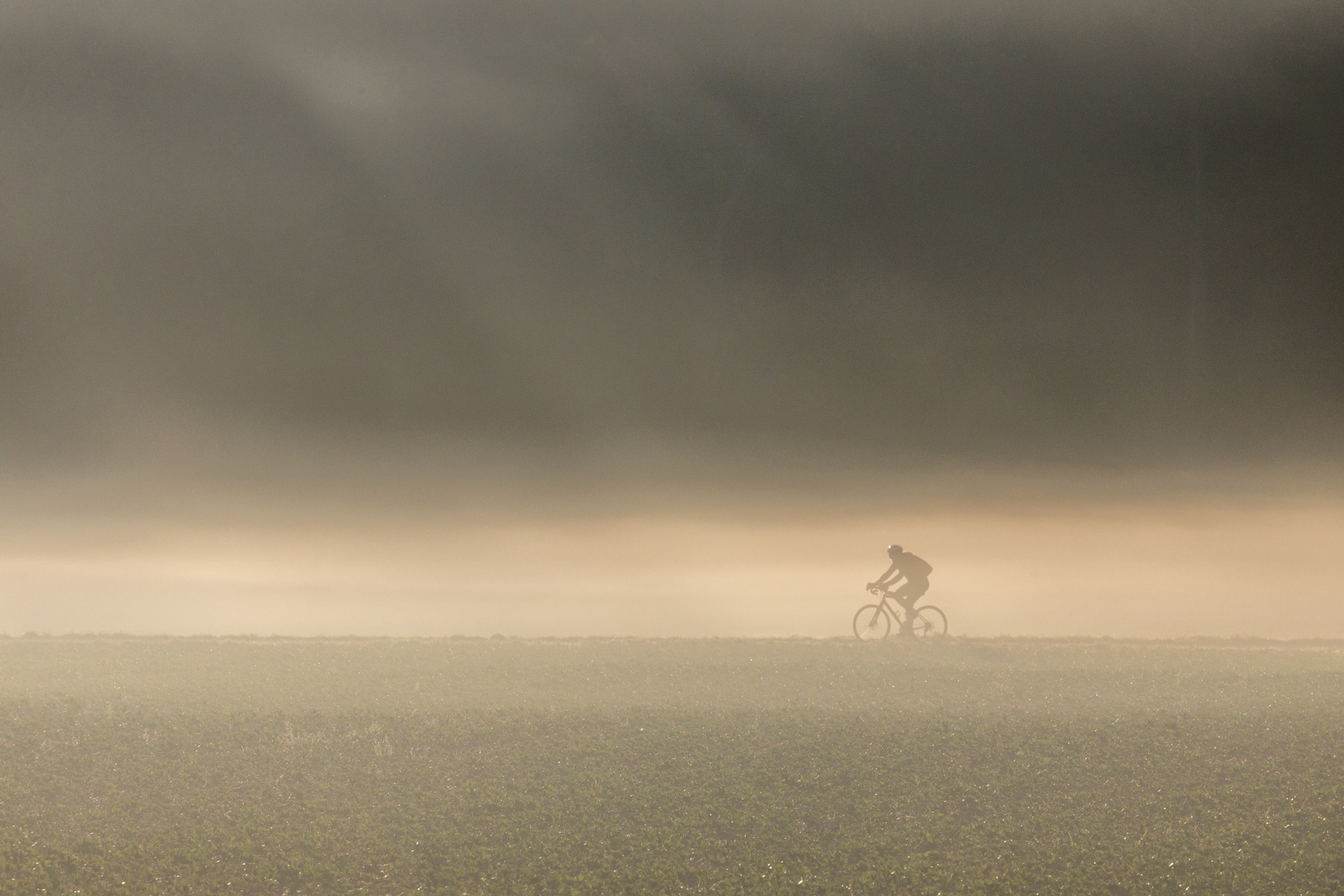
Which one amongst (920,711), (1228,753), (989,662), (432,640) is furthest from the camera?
(432,640)

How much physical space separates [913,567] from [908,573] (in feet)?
0.71

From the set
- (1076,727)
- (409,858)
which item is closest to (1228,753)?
(1076,727)

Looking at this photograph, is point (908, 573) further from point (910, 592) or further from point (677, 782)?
point (677, 782)

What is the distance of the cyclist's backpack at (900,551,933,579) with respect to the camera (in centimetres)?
2797

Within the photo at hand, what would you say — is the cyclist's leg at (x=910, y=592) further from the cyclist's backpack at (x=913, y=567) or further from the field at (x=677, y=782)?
the field at (x=677, y=782)

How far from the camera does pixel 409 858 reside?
15977 millimetres

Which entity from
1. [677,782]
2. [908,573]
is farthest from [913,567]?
[677,782]

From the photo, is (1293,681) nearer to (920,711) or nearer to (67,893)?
(920,711)

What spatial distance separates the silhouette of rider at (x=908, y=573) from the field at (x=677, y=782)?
3.61 m

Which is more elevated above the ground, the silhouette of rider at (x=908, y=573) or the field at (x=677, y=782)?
the silhouette of rider at (x=908, y=573)

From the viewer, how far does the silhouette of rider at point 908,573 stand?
27984mm

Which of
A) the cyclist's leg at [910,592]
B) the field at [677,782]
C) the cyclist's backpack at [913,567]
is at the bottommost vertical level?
the field at [677,782]

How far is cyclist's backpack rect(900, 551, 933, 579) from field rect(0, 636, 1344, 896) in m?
3.69

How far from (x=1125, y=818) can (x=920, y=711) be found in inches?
180
